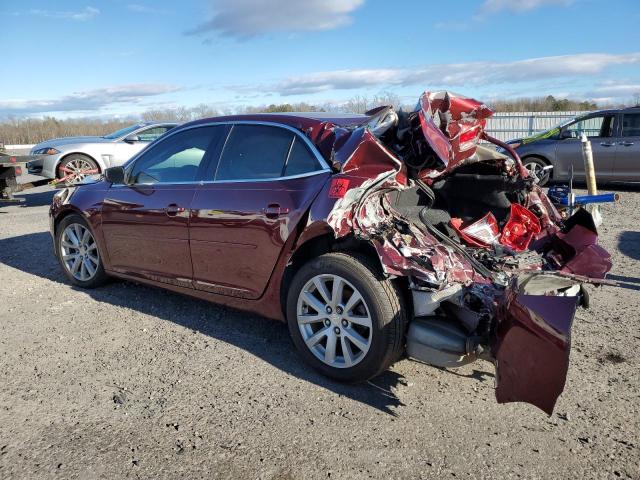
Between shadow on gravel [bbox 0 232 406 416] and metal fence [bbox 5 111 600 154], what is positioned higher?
metal fence [bbox 5 111 600 154]

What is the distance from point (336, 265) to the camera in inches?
133

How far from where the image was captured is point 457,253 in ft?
11.4

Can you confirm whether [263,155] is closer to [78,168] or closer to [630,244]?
[630,244]

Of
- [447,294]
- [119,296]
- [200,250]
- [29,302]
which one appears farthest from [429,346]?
[29,302]

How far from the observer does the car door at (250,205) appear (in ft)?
12.1

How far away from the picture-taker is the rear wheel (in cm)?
1169

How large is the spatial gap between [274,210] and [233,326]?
4.16ft

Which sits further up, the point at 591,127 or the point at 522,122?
the point at 591,127

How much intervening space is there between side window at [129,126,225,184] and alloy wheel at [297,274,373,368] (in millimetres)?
1521

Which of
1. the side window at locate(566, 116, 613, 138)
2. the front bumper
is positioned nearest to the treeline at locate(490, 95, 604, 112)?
the side window at locate(566, 116, 613, 138)

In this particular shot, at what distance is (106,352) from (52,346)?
19.4 inches

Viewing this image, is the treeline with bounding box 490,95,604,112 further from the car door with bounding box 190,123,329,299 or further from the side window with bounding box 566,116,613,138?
the car door with bounding box 190,123,329,299

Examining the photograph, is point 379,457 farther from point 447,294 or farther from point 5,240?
point 5,240

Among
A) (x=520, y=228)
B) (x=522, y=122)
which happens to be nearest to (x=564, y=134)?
(x=520, y=228)
